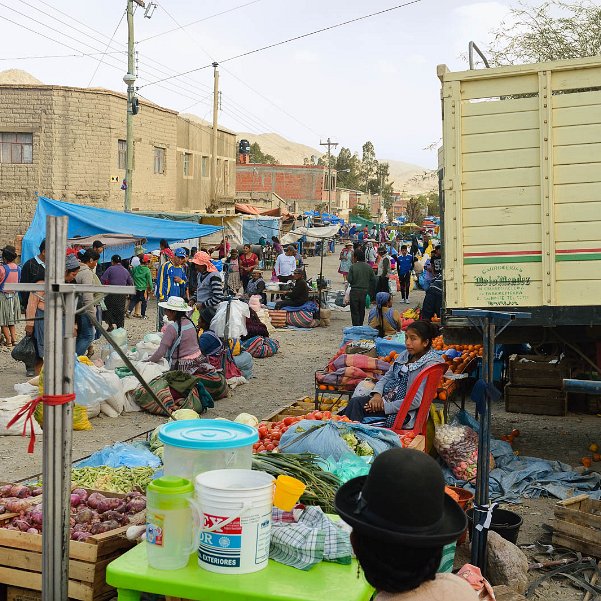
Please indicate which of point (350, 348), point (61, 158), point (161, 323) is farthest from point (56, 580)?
point (61, 158)

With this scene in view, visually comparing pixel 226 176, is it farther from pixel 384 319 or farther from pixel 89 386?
pixel 89 386

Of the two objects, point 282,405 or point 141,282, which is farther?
point 141,282

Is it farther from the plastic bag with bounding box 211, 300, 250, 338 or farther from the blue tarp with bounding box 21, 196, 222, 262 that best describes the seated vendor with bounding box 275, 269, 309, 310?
the plastic bag with bounding box 211, 300, 250, 338

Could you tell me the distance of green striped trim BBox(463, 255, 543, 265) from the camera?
7.10 meters

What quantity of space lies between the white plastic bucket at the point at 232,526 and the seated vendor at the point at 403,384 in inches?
150

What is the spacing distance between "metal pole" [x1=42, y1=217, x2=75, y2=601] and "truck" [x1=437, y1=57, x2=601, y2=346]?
447 cm

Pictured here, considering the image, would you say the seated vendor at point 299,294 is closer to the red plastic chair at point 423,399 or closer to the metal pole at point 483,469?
the red plastic chair at point 423,399

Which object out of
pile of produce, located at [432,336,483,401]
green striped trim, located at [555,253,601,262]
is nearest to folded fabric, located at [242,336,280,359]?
pile of produce, located at [432,336,483,401]

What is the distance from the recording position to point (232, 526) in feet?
10.6

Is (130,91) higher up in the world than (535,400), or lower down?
higher up

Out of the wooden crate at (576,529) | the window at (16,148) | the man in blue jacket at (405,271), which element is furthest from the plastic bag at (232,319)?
the window at (16,148)

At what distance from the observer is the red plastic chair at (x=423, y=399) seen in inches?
273

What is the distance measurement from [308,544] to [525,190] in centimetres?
455

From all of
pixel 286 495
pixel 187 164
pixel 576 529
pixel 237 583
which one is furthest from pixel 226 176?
pixel 237 583
